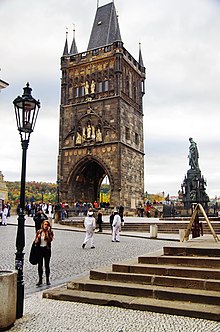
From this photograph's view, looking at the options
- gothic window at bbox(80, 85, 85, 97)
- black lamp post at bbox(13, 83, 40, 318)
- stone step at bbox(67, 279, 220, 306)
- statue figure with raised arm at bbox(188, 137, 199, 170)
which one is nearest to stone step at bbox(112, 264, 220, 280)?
stone step at bbox(67, 279, 220, 306)

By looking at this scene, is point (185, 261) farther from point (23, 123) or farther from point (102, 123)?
point (102, 123)

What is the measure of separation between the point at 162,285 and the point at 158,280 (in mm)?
111

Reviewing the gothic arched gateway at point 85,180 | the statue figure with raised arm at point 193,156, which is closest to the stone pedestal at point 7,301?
the statue figure with raised arm at point 193,156

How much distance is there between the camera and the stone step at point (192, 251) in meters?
6.54

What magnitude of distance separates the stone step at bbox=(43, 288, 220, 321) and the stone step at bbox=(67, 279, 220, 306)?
85mm

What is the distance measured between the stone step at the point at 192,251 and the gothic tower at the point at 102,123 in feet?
87.4

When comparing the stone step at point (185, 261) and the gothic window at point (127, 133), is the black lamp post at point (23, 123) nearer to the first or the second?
the stone step at point (185, 261)

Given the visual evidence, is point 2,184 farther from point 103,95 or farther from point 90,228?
point 90,228

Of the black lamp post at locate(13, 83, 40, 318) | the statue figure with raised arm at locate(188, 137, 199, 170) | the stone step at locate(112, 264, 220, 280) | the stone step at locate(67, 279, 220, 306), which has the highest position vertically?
the statue figure with raised arm at locate(188, 137, 199, 170)

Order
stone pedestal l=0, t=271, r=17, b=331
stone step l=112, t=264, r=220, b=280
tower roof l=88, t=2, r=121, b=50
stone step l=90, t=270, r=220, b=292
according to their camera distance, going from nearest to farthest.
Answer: stone pedestal l=0, t=271, r=17, b=331, stone step l=90, t=270, r=220, b=292, stone step l=112, t=264, r=220, b=280, tower roof l=88, t=2, r=121, b=50

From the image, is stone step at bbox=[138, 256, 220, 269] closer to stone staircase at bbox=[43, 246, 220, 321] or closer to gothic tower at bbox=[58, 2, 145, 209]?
stone staircase at bbox=[43, 246, 220, 321]

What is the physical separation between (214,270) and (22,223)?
11.0 feet

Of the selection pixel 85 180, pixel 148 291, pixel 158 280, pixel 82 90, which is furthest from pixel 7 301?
pixel 82 90

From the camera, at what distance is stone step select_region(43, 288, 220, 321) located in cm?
479
